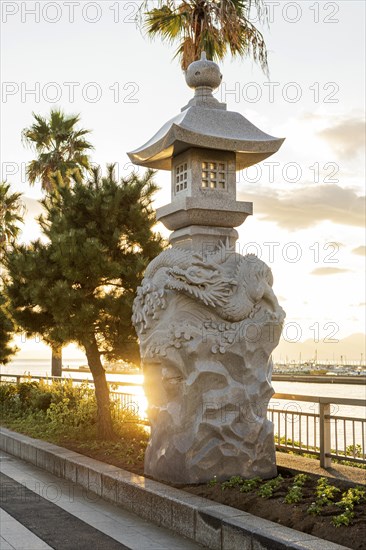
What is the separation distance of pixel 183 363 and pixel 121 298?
346 centimetres

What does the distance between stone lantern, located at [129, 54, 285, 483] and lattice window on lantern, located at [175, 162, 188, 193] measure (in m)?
0.05

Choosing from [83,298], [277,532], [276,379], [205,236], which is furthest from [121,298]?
[276,379]

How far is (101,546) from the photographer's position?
5.88 meters

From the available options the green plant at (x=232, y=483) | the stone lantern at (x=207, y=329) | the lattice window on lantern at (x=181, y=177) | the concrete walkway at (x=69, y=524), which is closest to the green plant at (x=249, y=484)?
the green plant at (x=232, y=483)

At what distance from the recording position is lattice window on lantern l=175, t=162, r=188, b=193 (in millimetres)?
8180

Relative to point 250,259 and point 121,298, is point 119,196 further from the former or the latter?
point 250,259

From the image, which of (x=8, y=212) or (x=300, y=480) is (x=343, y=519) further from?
(x=8, y=212)

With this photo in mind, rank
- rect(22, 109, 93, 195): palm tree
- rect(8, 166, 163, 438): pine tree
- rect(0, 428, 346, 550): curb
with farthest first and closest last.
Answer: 1. rect(22, 109, 93, 195): palm tree
2. rect(8, 166, 163, 438): pine tree
3. rect(0, 428, 346, 550): curb

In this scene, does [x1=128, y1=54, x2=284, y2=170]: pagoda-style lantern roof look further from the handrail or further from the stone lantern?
the handrail

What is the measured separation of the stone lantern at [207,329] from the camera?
724 centimetres

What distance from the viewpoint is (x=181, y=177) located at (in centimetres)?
831

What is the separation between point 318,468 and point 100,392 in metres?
4.88

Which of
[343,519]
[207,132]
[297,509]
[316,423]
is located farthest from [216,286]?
[343,519]

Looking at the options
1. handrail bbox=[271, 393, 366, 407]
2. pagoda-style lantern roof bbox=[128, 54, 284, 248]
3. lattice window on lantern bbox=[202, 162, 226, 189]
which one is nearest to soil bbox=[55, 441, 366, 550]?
handrail bbox=[271, 393, 366, 407]
